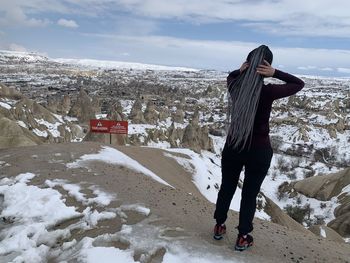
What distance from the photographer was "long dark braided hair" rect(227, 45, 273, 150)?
16.8 feet

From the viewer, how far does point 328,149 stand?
68.2 m

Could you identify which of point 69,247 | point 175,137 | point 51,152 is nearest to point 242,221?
point 69,247

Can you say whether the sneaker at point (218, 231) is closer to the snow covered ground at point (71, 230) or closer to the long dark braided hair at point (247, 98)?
the snow covered ground at point (71, 230)

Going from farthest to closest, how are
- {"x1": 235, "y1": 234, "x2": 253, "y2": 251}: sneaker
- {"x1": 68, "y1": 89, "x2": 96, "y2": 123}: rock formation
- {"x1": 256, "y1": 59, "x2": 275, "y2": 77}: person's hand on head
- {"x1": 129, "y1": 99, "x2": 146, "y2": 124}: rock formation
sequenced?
{"x1": 129, "y1": 99, "x2": 146, "y2": 124}: rock formation
{"x1": 68, "y1": 89, "x2": 96, "y2": 123}: rock formation
{"x1": 235, "y1": 234, "x2": 253, "y2": 251}: sneaker
{"x1": 256, "y1": 59, "x2": 275, "y2": 77}: person's hand on head

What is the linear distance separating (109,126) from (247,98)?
12.9 meters

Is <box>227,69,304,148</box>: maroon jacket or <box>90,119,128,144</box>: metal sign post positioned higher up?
<box>227,69,304,148</box>: maroon jacket

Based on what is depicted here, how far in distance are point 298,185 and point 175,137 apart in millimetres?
19967

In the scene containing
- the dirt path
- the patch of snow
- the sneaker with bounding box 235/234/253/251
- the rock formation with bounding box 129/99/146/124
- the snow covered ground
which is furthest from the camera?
the rock formation with bounding box 129/99/146/124

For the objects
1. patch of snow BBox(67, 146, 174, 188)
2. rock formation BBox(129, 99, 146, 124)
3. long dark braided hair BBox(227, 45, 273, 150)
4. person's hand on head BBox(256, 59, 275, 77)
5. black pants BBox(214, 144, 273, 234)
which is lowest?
rock formation BBox(129, 99, 146, 124)

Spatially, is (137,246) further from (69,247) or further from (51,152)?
(51,152)

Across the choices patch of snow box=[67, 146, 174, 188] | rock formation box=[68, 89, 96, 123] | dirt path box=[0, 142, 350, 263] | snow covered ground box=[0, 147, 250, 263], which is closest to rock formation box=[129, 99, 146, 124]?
rock formation box=[68, 89, 96, 123]

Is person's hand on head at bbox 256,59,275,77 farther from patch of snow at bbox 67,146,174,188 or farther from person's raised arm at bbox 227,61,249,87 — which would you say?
patch of snow at bbox 67,146,174,188

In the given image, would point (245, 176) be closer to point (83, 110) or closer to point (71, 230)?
point (71, 230)

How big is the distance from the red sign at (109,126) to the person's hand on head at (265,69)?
1280 centimetres
